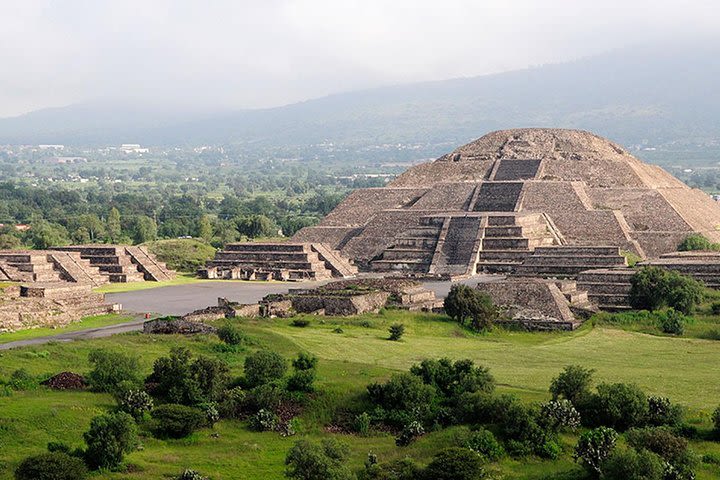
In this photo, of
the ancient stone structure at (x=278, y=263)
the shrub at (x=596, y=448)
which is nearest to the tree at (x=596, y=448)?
the shrub at (x=596, y=448)

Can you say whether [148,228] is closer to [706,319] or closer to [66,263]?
[66,263]

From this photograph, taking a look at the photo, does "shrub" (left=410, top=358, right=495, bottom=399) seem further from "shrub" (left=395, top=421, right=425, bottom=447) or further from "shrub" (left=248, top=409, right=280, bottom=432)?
"shrub" (left=248, top=409, right=280, bottom=432)

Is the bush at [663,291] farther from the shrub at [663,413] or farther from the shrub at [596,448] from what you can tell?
the shrub at [596,448]

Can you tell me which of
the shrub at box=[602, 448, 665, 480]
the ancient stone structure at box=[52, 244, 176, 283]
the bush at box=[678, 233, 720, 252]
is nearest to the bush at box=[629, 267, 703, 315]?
the bush at box=[678, 233, 720, 252]

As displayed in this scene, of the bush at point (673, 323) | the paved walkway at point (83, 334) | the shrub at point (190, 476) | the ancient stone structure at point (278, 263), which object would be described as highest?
the ancient stone structure at point (278, 263)

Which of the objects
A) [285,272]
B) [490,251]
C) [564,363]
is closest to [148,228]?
[285,272]

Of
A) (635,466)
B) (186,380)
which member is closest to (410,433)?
(186,380)

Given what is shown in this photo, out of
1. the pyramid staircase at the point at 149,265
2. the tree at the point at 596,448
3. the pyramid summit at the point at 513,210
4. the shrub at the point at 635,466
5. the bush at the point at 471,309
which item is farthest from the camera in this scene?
the pyramid summit at the point at 513,210
